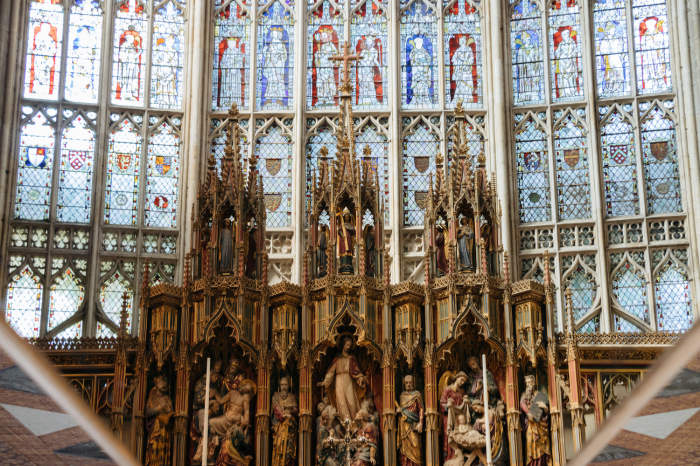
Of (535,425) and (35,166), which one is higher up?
(35,166)

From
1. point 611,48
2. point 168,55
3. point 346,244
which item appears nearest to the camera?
point 346,244

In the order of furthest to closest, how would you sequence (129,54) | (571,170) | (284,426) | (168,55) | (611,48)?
(168,55) < (129,54) < (611,48) < (571,170) < (284,426)

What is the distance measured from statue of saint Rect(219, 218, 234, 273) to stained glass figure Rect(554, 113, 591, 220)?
6.90 m

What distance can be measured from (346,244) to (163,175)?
6182mm

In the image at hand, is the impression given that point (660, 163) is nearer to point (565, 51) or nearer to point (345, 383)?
point (565, 51)

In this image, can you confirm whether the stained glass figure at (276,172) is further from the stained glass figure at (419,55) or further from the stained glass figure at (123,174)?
the stained glass figure at (419,55)

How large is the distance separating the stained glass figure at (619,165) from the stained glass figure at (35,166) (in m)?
9.71

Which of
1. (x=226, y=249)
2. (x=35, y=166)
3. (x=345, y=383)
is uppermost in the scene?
(x=35, y=166)

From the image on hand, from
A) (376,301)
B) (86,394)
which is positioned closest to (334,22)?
(376,301)

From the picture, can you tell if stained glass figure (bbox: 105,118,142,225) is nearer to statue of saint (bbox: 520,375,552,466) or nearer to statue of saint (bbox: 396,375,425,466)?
statue of saint (bbox: 396,375,425,466)

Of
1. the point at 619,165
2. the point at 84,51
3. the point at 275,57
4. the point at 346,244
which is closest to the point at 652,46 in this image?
the point at 619,165

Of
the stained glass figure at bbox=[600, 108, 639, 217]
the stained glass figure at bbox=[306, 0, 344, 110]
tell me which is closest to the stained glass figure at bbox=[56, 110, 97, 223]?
the stained glass figure at bbox=[306, 0, 344, 110]

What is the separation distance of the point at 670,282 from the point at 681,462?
1515 cm

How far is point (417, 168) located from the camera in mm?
17500
